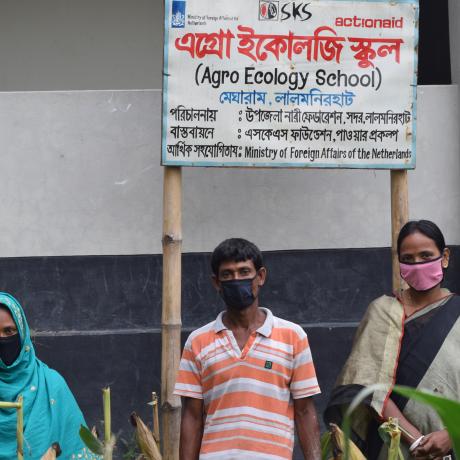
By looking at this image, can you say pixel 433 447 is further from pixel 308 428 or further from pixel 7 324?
pixel 7 324

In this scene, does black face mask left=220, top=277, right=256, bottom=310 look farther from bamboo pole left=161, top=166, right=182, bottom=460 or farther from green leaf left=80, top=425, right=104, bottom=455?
bamboo pole left=161, top=166, right=182, bottom=460

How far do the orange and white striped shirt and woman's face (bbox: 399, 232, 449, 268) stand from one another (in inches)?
18.9

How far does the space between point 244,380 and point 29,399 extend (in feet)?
3.30

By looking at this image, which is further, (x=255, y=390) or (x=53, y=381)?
(x=53, y=381)

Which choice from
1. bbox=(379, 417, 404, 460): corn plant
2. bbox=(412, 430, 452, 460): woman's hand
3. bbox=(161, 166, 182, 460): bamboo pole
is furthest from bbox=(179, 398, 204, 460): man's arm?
bbox=(161, 166, 182, 460): bamboo pole

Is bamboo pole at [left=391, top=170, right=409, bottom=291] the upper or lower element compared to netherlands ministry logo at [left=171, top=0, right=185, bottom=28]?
lower

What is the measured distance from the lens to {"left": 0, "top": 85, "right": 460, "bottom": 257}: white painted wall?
16.0 ft

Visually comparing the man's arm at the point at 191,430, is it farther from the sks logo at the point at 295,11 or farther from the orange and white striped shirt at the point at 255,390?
the sks logo at the point at 295,11

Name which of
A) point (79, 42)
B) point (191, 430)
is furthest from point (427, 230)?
point (79, 42)

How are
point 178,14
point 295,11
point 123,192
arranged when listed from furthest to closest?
point 123,192 → point 295,11 → point 178,14

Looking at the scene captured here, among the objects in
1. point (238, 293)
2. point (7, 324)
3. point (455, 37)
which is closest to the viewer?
point (238, 293)

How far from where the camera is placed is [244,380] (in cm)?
279

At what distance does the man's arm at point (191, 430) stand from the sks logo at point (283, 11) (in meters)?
1.95

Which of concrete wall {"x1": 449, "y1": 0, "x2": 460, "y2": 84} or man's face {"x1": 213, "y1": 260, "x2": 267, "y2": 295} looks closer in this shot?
man's face {"x1": 213, "y1": 260, "x2": 267, "y2": 295}
